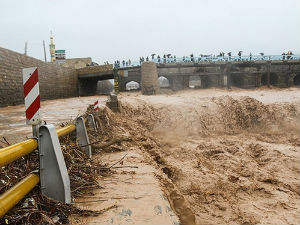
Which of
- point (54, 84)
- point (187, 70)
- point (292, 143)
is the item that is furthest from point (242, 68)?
point (54, 84)

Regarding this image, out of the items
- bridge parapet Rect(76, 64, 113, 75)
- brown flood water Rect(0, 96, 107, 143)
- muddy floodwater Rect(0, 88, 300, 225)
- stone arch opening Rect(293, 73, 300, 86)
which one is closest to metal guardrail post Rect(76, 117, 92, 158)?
muddy floodwater Rect(0, 88, 300, 225)

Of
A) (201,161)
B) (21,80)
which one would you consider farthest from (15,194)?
(21,80)

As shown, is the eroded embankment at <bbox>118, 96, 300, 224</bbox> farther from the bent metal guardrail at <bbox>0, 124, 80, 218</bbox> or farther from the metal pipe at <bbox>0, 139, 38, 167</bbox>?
the metal pipe at <bbox>0, 139, 38, 167</bbox>

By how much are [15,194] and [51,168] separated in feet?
1.60

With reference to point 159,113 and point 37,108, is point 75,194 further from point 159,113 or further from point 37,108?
point 159,113

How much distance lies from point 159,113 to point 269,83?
59.3 ft

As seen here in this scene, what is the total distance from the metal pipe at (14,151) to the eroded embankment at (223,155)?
201 centimetres

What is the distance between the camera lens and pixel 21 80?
40.5ft

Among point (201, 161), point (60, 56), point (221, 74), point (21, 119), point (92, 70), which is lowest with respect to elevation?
point (201, 161)

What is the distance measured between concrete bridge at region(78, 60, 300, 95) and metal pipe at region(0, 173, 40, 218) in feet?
70.2

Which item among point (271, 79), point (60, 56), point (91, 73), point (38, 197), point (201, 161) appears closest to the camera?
point (38, 197)

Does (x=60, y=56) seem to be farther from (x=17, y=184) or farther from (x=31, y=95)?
(x=17, y=184)

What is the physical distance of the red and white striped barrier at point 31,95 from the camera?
8.68 feet

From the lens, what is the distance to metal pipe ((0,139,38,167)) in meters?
1.70
